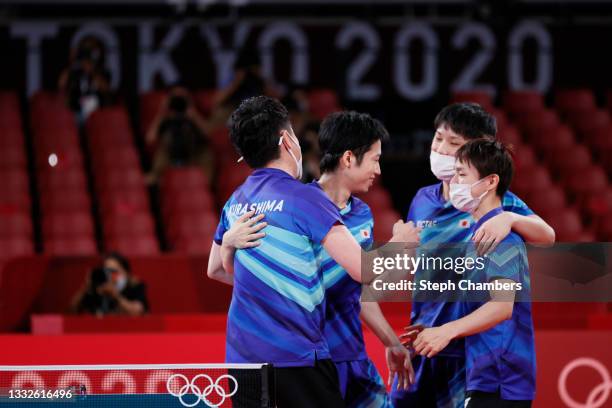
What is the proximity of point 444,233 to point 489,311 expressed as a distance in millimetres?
666

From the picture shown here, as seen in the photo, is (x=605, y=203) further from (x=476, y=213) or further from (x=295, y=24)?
(x=476, y=213)

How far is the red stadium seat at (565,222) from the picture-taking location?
33.4ft

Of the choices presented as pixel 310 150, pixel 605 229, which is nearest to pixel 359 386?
pixel 310 150

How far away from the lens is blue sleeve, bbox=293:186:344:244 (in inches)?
148

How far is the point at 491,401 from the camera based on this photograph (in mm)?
4141

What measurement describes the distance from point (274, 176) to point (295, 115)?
7.17 meters

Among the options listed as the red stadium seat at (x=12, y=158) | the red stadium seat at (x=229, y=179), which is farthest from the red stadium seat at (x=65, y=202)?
the red stadium seat at (x=229, y=179)

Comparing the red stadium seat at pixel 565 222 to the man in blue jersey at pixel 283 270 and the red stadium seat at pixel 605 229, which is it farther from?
the man in blue jersey at pixel 283 270

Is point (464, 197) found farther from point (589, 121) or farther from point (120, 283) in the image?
point (589, 121)

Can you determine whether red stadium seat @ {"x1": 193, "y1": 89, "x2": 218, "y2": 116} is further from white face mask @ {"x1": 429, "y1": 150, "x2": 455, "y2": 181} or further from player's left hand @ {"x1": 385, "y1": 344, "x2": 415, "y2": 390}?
player's left hand @ {"x1": 385, "y1": 344, "x2": 415, "y2": 390}

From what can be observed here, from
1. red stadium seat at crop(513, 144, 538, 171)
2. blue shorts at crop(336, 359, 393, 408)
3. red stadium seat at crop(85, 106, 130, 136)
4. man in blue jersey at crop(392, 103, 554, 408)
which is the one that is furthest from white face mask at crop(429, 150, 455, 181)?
red stadium seat at crop(85, 106, 130, 136)

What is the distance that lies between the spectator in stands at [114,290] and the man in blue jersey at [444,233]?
3.96 metres

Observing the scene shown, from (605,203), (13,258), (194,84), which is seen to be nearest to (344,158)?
(13,258)

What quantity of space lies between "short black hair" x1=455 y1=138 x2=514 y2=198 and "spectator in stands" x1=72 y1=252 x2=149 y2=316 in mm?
4519
